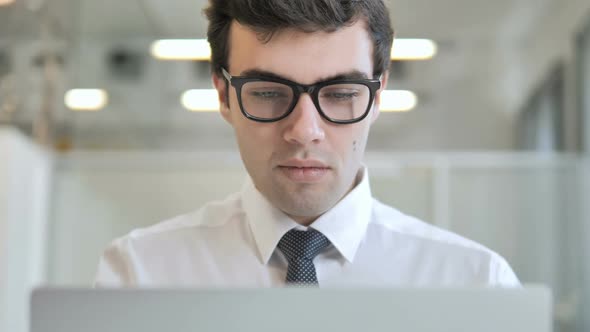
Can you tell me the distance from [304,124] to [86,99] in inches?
102

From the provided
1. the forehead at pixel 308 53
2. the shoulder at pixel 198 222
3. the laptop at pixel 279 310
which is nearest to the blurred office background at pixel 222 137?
the shoulder at pixel 198 222

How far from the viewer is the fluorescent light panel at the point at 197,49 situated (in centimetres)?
338

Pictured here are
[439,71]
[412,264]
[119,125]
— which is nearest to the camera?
[412,264]

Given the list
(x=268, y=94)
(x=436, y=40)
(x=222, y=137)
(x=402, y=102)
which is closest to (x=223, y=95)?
(x=268, y=94)

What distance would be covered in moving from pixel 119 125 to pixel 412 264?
2394mm

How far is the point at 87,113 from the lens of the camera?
329cm

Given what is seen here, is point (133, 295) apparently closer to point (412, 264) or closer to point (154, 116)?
point (412, 264)

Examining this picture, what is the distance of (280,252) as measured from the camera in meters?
1.00

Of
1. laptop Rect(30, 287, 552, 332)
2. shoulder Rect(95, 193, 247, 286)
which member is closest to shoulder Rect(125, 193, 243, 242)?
shoulder Rect(95, 193, 247, 286)

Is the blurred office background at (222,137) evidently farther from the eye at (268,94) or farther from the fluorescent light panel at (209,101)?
the eye at (268,94)

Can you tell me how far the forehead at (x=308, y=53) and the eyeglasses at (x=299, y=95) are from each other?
1 cm

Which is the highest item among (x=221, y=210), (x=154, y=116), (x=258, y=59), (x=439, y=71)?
(x=439, y=71)

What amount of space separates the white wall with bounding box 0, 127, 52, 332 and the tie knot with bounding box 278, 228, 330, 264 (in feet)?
5.56

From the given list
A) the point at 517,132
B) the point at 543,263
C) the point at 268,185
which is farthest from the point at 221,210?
the point at 517,132
